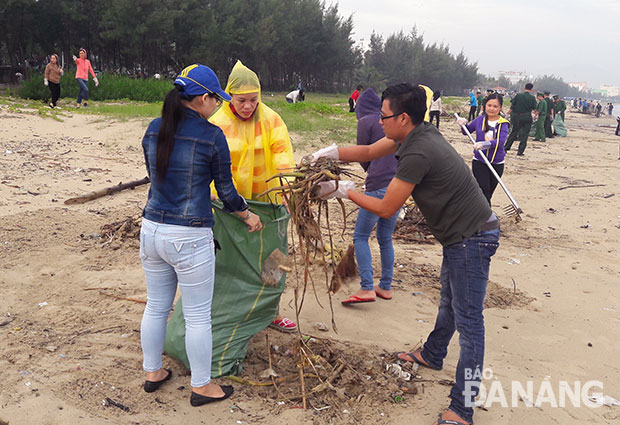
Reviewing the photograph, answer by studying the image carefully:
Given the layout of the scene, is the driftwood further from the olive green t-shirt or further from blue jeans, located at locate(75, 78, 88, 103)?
blue jeans, located at locate(75, 78, 88, 103)

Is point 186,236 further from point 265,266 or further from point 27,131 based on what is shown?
point 27,131

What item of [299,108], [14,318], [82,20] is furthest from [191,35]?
[14,318]

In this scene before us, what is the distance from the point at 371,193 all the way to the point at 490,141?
2.40 metres

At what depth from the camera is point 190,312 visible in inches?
97.7

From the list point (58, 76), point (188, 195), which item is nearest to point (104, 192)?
point (188, 195)

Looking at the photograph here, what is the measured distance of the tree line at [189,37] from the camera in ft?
84.0

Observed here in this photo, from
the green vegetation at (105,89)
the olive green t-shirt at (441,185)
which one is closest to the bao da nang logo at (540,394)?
the olive green t-shirt at (441,185)

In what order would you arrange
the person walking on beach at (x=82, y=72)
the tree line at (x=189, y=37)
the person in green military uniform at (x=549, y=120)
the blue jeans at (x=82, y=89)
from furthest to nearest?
the tree line at (x=189, y=37), the person in green military uniform at (x=549, y=120), the blue jeans at (x=82, y=89), the person walking on beach at (x=82, y=72)

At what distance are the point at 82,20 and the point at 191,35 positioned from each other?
20.3 feet

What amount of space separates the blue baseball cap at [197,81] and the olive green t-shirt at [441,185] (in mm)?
1000

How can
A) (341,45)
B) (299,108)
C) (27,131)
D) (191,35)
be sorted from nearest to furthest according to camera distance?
(27,131) → (299,108) → (191,35) → (341,45)

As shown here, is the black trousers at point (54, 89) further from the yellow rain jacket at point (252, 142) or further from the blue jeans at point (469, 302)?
the blue jeans at point (469, 302)

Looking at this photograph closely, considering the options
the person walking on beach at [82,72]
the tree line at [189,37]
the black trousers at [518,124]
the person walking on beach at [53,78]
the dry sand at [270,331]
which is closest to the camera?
the dry sand at [270,331]

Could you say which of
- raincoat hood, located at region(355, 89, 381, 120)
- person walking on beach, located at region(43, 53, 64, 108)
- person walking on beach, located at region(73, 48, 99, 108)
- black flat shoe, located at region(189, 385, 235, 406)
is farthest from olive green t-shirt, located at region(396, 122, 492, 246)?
person walking on beach, located at region(73, 48, 99, 108)
